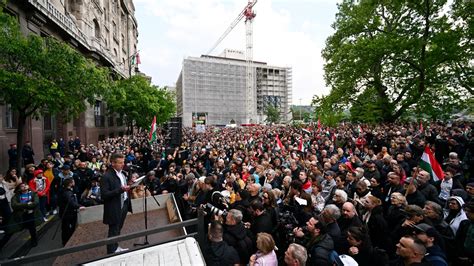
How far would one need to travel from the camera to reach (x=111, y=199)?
4.49 m

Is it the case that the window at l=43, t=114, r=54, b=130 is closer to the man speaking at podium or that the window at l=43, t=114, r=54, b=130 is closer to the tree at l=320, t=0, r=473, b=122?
the man speaking at podium

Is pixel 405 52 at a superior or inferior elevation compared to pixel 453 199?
superior

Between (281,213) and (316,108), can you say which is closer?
(281,213)

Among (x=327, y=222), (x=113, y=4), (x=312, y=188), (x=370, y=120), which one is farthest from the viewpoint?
(x=113, y=4)

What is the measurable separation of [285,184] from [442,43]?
1898 centimetres

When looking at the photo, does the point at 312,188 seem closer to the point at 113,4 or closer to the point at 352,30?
the point at 352,30

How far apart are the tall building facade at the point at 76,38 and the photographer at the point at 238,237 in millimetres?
12178

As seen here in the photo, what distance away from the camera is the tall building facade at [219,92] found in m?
94.8

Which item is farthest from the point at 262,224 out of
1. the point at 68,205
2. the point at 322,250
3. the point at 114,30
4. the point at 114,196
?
the point at 114,30

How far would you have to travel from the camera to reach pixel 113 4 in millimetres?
36719

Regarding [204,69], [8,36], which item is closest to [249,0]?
[204,69]

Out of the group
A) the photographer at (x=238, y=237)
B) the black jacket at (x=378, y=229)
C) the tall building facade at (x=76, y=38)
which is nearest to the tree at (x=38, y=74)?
the tall building facade at (x=76, y=38)

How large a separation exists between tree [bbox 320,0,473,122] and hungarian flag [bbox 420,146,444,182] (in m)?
14.5

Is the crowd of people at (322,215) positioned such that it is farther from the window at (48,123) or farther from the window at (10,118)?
the window at (48,123)
